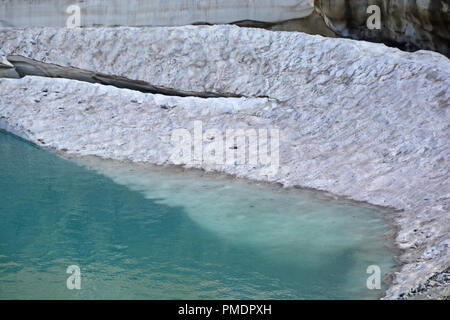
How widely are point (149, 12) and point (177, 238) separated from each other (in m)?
6.16

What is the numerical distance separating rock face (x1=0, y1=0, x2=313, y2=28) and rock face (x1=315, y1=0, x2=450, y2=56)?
575 mm

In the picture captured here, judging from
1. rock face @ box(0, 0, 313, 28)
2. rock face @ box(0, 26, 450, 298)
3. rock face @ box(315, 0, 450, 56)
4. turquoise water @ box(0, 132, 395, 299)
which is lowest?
turquoise water @ box(0, 132, 395, 299)

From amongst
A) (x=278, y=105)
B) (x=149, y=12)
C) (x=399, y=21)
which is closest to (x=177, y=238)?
(x=278, y=105)

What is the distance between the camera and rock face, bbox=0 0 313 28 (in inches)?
396

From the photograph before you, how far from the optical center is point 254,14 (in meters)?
10.1

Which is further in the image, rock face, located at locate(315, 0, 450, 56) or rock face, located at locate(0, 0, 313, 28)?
rock face, located at locate(0, 0, 313, 28)

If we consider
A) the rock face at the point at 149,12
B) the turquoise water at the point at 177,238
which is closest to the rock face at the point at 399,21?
the rock face at the point at 149,12

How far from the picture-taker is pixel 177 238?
561cm

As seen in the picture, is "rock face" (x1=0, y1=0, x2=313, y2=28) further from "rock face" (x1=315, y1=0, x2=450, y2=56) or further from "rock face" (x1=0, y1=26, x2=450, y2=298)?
"rock face" (x1=315, y1=0, x2=450, y2=56)

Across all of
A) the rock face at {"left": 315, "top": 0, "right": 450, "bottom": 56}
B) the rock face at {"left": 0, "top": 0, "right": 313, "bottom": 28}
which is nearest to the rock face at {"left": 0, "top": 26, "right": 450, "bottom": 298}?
the rock face at {"left": 0, "top": 0, "right": 313, "bottom": 28}

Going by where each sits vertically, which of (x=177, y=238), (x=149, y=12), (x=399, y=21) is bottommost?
(x=177, y=238)

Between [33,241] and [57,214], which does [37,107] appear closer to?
[57,214]

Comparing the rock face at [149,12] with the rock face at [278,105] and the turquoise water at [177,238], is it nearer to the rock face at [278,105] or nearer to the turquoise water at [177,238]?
the rock face at [278,105]

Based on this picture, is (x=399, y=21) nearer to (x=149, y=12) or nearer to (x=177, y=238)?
(x=149, y=12)
